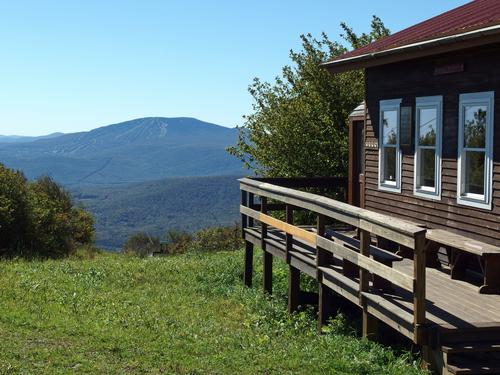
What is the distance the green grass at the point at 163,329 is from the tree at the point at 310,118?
1187cm

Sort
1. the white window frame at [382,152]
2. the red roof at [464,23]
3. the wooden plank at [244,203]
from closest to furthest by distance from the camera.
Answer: the red roof at [464,23]
the white window frame at [382,152]
the wooden plank at [244,203]

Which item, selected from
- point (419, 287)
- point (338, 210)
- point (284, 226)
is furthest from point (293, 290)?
point (419, 287)

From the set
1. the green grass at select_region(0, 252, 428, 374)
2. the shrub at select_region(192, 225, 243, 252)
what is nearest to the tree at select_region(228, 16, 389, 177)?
the shrub at select_region(192, 225, 243, 252)

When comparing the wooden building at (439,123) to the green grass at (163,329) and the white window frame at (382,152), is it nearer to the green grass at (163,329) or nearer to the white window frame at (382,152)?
the white window frame at (382,152)

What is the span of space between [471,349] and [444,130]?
4858 mm

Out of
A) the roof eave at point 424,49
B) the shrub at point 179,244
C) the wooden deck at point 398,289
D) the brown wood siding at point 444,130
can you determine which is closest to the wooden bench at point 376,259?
the wooden deck at point 398,289

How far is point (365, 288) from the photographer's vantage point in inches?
343

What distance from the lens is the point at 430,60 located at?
11.5 meters

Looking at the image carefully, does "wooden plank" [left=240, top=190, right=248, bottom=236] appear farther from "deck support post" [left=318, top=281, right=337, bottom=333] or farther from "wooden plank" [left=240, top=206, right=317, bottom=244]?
"deck support post" [left=318, top=281, right=337, bottom=333]

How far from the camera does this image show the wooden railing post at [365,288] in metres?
8.45

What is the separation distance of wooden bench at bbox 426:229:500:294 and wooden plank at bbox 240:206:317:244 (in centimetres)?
172

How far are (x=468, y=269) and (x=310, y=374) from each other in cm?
383

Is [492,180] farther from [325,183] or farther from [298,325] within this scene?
[325,183]

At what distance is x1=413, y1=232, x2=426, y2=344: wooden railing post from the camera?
6.96 meters
